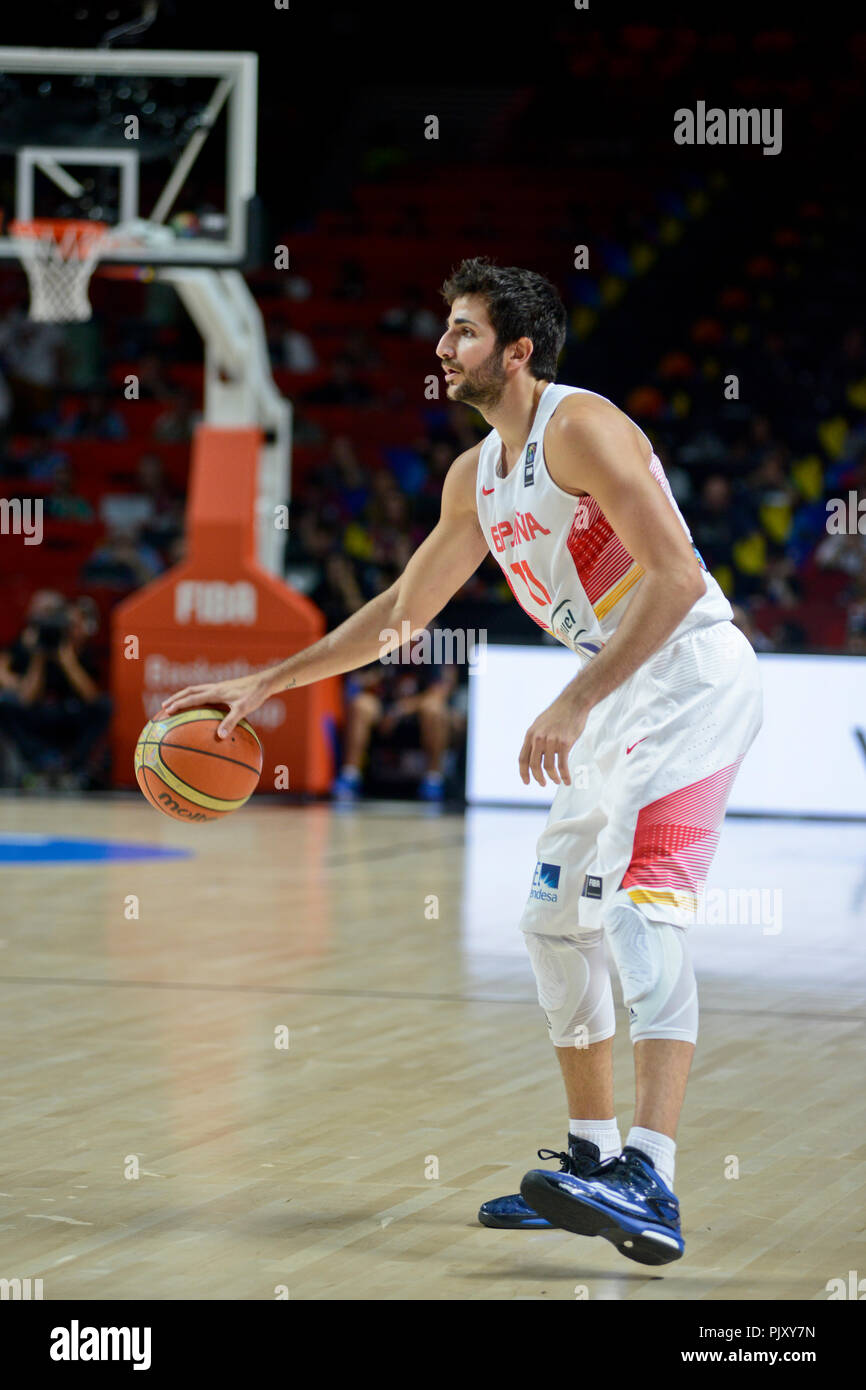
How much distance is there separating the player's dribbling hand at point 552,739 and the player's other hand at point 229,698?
850 millimetres

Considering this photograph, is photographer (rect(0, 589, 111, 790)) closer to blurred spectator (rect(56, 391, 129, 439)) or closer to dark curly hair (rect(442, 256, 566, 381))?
blurred spectator (rect(56, 391, 129, 439))

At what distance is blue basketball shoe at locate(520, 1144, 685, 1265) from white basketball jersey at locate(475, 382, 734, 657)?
1.05m

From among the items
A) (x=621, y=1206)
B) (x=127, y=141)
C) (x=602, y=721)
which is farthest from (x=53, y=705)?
(x=621, y=1206)

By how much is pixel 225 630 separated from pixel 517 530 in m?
10.4

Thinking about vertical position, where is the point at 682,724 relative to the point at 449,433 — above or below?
below

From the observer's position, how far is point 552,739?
329 centimetres

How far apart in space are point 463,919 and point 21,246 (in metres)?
6.62

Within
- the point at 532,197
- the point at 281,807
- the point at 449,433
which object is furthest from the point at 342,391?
the point at 281,807

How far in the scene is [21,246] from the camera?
12.3 meters

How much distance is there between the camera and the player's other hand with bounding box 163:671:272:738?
3.94 m

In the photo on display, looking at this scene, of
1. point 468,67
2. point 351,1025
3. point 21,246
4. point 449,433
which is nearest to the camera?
point 351,1025

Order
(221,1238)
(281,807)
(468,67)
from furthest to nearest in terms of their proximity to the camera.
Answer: (468,67), (281,807), (221,1238)

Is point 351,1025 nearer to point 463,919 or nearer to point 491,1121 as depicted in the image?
point 491,1121

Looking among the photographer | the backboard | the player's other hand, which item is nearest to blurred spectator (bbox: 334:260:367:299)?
the backboard
